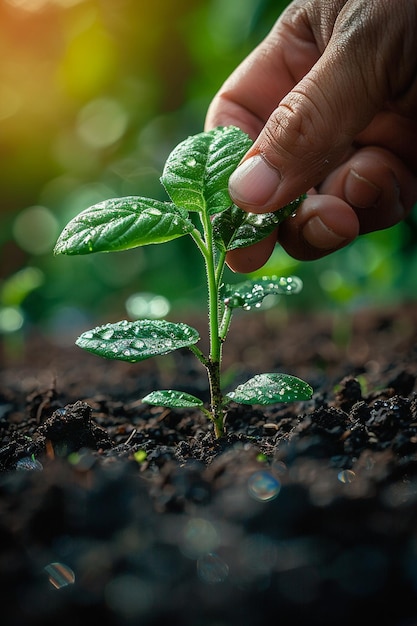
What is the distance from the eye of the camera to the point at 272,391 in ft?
3.76

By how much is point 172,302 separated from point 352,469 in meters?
3.61

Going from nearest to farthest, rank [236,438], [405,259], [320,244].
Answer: [236,438] < [320,244] < [405,259]

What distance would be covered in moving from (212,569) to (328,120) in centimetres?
102

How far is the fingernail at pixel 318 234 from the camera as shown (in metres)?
1.72

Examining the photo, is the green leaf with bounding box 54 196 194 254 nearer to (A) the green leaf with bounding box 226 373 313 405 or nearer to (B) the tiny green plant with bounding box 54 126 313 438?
(B) the tiny green plant with bounding box 54 126 313 438

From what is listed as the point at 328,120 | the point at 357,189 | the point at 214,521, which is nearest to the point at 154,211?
the point at 328,120

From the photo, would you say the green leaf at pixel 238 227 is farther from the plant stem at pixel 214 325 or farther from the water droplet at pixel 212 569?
the water droplet at pixel 212 569

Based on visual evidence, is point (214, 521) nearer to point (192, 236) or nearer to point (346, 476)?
point (346, 476)

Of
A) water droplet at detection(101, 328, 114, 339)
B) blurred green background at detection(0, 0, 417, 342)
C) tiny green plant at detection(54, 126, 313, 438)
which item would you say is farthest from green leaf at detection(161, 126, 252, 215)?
blurred green background at detection(0, 0, 417, 342)

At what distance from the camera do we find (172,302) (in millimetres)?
4605

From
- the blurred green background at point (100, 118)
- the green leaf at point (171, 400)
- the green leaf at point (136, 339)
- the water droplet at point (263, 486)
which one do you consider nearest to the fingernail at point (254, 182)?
the green leaf at point (136, 339)

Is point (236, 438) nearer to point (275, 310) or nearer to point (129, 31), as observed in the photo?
point (275, 310)

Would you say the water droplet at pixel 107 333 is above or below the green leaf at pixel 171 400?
above

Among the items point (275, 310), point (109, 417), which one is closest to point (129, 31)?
point (275, 310)
